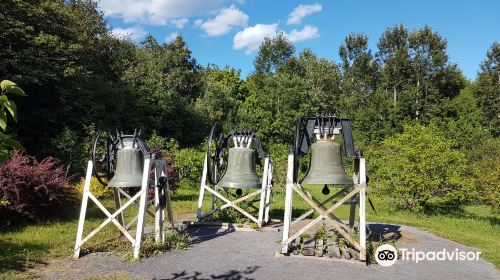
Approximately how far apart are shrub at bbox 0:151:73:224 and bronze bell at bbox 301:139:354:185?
604 cm

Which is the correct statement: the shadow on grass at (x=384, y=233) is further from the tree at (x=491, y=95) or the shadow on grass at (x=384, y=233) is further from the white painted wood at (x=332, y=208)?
the tree at (x=491, y=95)

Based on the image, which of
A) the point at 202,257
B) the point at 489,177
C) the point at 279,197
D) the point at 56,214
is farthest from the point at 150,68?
the point at 202,257

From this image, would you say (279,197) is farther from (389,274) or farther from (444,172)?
(389,274)

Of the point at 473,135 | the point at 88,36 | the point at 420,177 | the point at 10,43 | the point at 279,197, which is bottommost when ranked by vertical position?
the point at 279,197

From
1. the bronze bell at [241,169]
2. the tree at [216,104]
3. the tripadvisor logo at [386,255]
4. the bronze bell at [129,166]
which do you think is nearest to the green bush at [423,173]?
the bronze bell at [241,169]

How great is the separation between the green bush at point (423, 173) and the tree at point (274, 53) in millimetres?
32365

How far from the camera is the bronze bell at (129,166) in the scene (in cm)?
718

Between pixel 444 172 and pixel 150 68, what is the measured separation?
22.1 meters

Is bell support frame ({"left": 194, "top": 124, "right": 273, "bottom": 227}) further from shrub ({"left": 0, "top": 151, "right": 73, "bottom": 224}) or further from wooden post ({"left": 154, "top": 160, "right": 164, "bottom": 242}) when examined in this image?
shrub ({"left": 0, "top": 151, "right": 73, "bottom": 224})

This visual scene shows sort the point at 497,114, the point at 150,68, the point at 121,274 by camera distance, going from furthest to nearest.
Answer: the point at 497,114
the point at 150,68
the point at 121,274

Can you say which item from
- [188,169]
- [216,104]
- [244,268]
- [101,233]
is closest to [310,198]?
[244,268]

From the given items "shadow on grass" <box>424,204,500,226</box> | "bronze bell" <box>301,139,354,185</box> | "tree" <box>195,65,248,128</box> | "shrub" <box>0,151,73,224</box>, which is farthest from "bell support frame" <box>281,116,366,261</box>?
"tree" <box>195,65,248,128</box>

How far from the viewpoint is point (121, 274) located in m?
5.62

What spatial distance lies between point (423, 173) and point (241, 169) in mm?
7282
